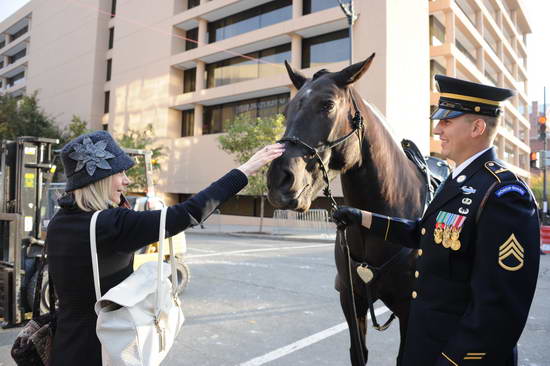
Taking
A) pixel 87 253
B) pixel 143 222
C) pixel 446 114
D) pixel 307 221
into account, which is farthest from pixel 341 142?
pixel 307 221

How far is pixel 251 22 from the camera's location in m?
26.5

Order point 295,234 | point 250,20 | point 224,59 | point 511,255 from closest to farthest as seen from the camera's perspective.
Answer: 1. point 511,255
2. point 295,234
3. point 250,20
4. point 224,59

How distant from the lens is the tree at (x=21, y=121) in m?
29.2

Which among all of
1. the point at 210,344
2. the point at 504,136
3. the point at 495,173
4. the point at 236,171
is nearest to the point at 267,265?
the point at 210,344

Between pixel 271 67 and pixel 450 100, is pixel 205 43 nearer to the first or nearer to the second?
pixel 271 67

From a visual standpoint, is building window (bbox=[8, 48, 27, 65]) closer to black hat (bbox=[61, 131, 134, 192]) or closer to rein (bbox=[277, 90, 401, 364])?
black hat (bbox=[61, 131, 134, 192])

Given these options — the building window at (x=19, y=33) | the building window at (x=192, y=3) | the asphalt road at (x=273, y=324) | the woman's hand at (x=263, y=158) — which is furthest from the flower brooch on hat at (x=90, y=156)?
the building window at (x=19, y=33)

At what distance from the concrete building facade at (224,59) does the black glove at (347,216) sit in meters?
16.6

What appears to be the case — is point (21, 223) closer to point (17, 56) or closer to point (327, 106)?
point (327, 106)

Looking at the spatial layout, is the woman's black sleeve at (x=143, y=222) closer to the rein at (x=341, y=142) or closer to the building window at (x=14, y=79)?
the rein at (x=341, y=142)

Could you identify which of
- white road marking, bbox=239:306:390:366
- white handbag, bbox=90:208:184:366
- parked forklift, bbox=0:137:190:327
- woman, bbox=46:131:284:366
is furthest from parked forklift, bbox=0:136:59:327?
white handbag, bbox=90:208:184:366

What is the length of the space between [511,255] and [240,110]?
26.2 metres

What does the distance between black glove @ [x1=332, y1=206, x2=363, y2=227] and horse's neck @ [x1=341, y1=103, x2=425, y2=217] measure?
338 mm

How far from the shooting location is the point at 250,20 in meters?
26.5
